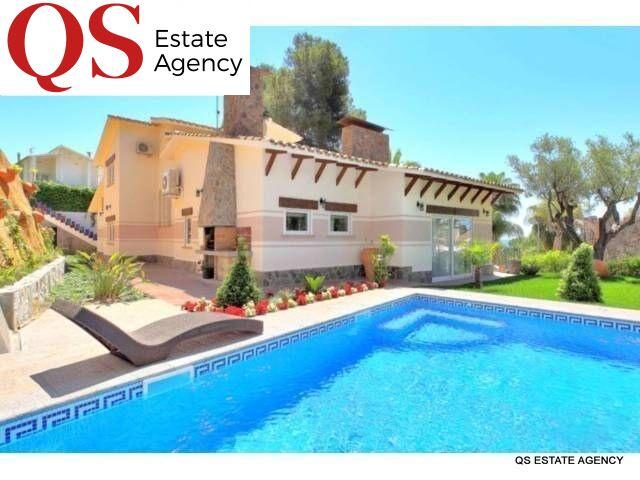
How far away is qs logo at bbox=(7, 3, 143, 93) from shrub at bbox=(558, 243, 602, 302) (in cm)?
1478

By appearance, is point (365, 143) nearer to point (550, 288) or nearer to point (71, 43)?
point (550, 288)

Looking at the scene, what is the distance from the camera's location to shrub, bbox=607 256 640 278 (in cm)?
1936

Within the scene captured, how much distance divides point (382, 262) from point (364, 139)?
730 cm

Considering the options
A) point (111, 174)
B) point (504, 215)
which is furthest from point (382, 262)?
point (504, 215)

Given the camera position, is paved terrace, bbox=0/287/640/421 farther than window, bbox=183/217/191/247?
No

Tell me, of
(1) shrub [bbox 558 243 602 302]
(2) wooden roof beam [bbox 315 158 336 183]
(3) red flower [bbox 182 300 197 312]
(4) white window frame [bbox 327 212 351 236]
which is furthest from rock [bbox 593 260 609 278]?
(3) red flower [bbox 182 300 197 312]

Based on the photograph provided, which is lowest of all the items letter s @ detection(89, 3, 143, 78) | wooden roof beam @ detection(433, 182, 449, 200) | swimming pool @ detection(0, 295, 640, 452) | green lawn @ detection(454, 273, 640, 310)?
swimming pool @ detection(0, 295, 640, 452)

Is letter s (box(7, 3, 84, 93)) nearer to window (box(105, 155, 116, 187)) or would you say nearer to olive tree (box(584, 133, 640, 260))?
window (box(105, 155, 116, 187))

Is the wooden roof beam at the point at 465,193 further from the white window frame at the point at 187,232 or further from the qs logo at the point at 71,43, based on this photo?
the qs logo at the point at 71,43

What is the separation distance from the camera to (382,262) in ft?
51.9

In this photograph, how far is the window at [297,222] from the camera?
15.3 m

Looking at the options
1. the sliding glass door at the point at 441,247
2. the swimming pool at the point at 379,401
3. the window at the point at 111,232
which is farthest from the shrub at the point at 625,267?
the window at the point at 111,232
